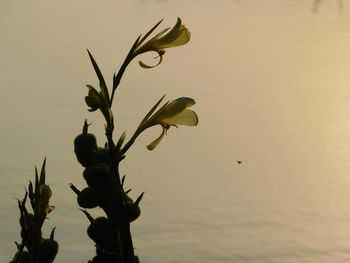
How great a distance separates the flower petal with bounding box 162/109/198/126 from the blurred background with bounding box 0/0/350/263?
6.46 feet

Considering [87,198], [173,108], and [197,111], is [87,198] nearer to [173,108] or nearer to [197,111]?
[173,108]

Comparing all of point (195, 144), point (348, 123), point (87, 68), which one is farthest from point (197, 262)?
point (87, 68)

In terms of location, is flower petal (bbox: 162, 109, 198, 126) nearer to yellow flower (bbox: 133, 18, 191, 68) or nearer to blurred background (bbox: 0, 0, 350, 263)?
yellow flower (bbox: 133, 18, 191, 68)

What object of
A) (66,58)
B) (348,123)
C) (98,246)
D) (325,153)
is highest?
(66,58)

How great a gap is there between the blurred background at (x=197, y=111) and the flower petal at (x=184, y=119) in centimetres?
197

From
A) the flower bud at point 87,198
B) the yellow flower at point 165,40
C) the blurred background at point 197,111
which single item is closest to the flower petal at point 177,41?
the yellow flower at point 165,40

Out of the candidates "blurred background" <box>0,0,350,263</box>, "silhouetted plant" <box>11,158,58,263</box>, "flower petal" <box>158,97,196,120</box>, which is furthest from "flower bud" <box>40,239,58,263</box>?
"blurred background" <box>0,0,350,263</box>

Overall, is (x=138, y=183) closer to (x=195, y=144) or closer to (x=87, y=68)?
(x=195, y=144)

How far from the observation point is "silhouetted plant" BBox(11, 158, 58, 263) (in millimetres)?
634

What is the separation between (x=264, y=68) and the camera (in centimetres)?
525

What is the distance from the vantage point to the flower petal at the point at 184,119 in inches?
27.1

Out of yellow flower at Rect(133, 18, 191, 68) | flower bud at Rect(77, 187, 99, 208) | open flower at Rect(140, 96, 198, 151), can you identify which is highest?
yellow flower at Rect(133, 18, 191, 68)

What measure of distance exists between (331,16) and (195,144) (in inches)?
136

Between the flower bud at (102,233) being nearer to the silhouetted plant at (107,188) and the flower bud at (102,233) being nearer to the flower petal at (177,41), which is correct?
the silhouetted plant at (107,188)
